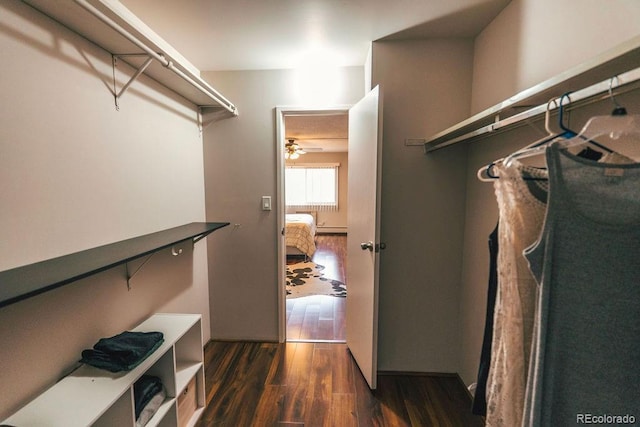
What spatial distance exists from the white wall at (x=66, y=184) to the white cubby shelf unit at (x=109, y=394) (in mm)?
74

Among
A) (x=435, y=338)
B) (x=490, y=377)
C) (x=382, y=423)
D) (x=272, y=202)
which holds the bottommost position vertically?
(x=382, y=423)

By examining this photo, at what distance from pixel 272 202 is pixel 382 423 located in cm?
175

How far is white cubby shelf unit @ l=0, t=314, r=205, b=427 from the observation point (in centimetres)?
90

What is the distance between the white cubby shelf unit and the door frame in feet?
3.01

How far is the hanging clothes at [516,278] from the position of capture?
2.25ft

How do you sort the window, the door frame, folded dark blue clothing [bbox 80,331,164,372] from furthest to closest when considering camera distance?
the window < the door frame < folded dark blue clothing [bbox 80,331,164,372]

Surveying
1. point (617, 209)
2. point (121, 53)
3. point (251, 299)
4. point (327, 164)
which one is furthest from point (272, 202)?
point (327, 164)

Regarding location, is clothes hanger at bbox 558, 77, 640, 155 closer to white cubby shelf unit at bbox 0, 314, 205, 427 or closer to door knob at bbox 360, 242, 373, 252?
door knob at bbox 360, 242, 373, 252

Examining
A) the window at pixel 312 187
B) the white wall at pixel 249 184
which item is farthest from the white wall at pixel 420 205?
the window at pixel 312 187

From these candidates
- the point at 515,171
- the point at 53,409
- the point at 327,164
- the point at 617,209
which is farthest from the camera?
the point at 327,164

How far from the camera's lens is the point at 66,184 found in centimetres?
110

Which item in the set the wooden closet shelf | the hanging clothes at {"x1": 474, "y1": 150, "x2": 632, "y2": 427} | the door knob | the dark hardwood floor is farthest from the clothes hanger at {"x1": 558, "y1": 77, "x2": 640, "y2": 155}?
the dark hardwood floor

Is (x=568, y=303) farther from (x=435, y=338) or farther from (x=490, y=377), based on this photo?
(x=435, y=338)

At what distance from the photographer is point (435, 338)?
2006 millimetres
